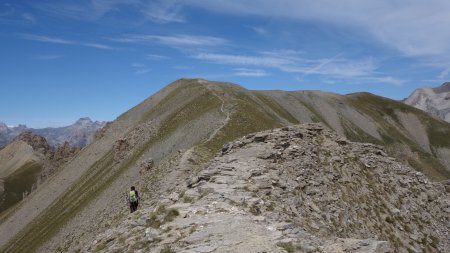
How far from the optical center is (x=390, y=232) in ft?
104

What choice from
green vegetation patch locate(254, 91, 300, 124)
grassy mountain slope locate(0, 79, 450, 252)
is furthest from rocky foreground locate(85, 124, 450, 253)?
green vegetation patch locate(254, 91, 300, 124)

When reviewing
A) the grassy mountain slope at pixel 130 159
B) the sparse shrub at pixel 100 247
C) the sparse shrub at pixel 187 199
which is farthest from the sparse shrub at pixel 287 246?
the grassy mountain slope at pixel 130 159

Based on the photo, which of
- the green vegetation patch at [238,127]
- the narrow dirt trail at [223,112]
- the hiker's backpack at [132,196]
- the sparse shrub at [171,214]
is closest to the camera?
the sparse shrub at [171,214]

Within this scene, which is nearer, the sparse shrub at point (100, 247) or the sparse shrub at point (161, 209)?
the sparse shrub at point (100, 247)

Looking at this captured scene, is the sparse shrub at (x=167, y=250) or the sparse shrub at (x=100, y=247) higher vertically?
the sparse shrub at (x=167, y=250)

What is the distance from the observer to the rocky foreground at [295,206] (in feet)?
63.1

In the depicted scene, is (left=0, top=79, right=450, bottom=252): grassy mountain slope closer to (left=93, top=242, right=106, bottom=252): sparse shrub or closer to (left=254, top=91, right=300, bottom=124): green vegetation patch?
(left=93, top=242, right=106, bottom=252): sparse shrub

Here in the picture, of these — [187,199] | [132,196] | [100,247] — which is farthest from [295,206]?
[132,196]

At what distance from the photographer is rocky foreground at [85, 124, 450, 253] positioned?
19.2 metres

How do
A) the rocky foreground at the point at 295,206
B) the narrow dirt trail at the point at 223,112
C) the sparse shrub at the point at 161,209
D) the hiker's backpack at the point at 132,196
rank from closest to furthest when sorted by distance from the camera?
the rocky foreground at the point at 295,206
the sparse shrub at the point at 161,209
the hiker's backpack at the point at 132,196
the narrow dirt trail at the point at 223,112

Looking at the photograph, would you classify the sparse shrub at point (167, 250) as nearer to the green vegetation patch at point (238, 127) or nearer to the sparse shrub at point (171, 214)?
the sparse shrub at point (171, 214)

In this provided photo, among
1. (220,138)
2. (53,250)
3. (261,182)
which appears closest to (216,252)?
(261,182)

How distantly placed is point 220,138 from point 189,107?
115 ft

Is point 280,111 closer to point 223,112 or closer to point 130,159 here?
point 223,112
